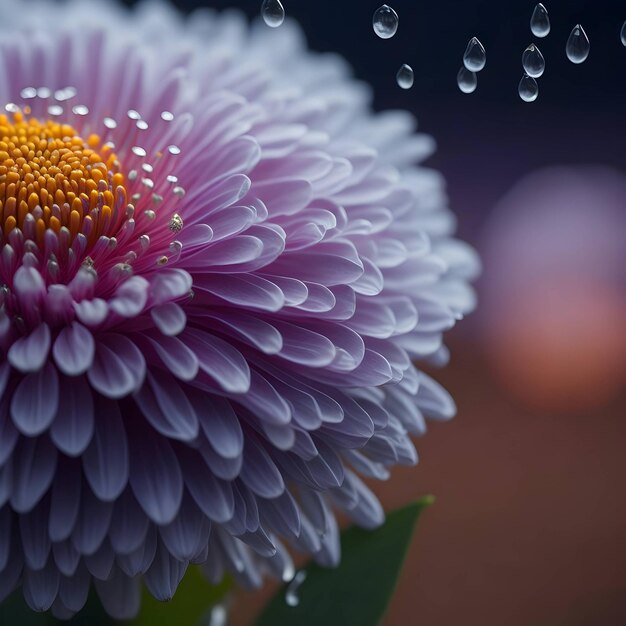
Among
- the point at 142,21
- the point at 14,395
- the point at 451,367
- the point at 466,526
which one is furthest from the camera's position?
the point at 451,367

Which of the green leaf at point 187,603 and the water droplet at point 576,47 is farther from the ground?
the water droplet at point 576,47

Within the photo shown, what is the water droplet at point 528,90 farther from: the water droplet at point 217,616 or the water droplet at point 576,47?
the water droplet at point 217,616

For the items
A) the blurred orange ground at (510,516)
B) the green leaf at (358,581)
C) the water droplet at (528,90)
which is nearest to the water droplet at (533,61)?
the water droplet at (528,90)

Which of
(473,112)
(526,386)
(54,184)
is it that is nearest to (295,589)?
(54,184)

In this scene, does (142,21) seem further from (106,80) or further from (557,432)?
(557,432)

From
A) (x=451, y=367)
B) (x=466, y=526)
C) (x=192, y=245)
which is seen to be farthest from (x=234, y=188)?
(x=451, y=367)
